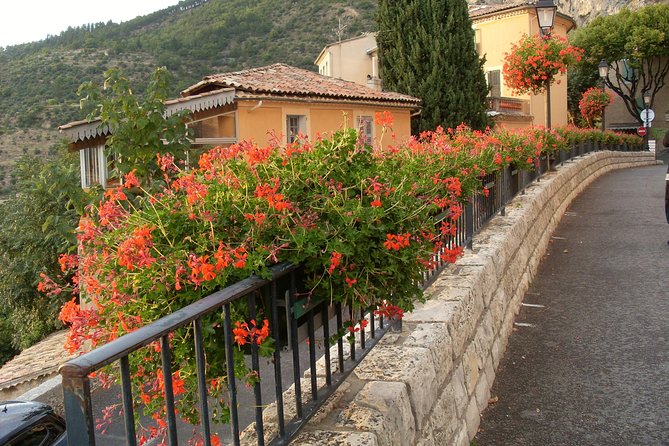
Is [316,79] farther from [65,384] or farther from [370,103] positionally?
[65,384]

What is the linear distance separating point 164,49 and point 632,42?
39.8m

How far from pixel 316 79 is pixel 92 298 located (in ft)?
66.5

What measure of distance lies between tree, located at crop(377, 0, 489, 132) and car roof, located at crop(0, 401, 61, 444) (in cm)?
2106

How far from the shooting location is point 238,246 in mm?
2184

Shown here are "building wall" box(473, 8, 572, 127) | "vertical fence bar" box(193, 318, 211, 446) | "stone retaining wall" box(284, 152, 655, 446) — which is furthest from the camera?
Result: "building wall" box(473, 8, 572, 127)

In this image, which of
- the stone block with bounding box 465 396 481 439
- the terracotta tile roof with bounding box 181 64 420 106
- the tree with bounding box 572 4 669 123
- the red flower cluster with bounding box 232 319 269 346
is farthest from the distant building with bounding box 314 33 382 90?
the red flower cluster with bounding box 232 319 269 346

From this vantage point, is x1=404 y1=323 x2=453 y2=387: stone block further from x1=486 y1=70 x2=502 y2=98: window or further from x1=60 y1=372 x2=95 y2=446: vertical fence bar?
x1=486 y1=70 x2=502 y2=98: window

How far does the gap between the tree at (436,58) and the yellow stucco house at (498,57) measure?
13.7ft

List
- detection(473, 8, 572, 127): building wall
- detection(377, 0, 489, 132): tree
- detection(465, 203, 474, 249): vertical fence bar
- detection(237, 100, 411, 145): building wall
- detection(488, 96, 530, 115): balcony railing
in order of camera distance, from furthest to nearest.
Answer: detection(473, 8, 572, 127): building wall → detection(488, 96, 530, 115): balcony railing → detection(377, 0, 489, 132): tree → detection(237, 100, 411, 145): building wall → detection(465, 203, 474, 249): vertical fence bar

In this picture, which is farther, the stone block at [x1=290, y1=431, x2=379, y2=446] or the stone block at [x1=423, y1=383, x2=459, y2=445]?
the stone block at [x1=423, y1=383, x2=459, y2=445]

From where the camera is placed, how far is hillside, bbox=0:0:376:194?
163ft

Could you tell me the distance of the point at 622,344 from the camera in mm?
5547

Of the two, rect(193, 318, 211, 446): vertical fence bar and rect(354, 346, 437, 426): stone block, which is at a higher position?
rect(193, 318, 211, 446): vertical fence bar

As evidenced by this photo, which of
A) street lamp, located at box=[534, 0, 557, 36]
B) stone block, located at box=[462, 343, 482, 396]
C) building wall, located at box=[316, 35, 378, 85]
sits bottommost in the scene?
stone block, located at box=[462, 343, 482, 396]
